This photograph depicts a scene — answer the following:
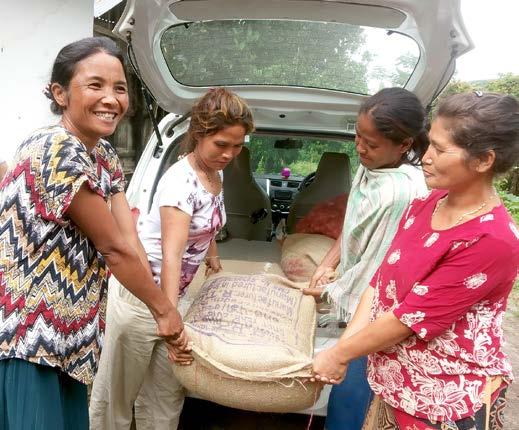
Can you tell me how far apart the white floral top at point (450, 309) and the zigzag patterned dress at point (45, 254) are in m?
0.86

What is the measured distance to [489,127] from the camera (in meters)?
1.20

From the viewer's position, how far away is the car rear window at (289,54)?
94.4 inches

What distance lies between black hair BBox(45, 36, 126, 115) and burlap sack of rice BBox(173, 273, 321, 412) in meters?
0.87

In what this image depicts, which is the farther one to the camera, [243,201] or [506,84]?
[506,84]

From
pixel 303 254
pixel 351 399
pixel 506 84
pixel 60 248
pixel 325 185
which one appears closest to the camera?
pixel 60 248

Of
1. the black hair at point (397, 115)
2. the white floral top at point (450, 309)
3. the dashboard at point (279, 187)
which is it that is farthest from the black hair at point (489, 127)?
the dashboard at point (279, 187)

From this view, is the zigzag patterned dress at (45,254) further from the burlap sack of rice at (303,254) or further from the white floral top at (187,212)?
the burlap sack of rice at (303,254)

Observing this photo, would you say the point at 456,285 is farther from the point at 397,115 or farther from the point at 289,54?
the point at 289,54

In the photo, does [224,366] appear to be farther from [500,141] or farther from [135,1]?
[135,1]

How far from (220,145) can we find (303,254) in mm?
1254

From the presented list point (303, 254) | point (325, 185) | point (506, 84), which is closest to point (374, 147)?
point (303, 254)

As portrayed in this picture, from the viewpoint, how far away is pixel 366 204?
185 centimetres

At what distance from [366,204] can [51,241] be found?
1.09 meters

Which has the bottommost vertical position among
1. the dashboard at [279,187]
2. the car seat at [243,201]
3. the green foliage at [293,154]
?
the dashboard at [279,187]
